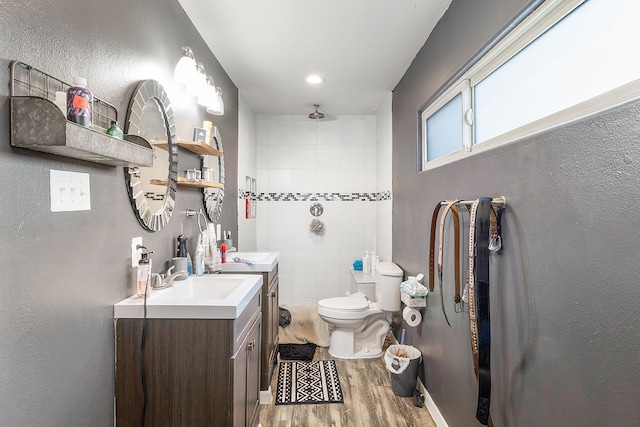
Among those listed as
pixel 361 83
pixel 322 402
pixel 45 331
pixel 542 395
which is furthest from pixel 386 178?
pixel 45 331

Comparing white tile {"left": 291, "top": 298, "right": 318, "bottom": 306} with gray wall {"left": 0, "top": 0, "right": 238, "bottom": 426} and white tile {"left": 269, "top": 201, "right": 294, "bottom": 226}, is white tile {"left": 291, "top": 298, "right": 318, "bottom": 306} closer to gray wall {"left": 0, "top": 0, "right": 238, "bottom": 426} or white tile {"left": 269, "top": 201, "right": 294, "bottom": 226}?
white tile {"left": 269, "top": 201, "right": 294, "bottom": 226}

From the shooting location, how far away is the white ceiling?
2094 millimetres

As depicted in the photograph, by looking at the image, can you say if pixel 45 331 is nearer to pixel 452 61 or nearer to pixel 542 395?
pixel 542 395

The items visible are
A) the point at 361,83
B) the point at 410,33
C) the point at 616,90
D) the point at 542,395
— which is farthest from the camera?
the point at 361,83

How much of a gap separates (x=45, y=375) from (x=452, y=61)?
2.23 metres

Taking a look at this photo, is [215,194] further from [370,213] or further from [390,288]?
[370,213]

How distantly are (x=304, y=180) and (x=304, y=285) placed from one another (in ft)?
4.20

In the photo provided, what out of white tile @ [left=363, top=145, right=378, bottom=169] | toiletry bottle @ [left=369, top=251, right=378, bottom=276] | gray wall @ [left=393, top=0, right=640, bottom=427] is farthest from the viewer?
white tile @ [left=363, top=145, right=378, bottom=169]

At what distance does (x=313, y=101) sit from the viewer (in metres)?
3.93

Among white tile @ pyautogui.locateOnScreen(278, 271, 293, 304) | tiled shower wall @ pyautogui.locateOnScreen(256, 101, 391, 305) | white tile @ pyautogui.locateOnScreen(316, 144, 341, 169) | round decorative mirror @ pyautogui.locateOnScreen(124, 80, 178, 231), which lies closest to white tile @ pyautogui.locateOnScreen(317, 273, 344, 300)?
tiled shower wall @ pyautogui.locateOnScreen(256, 101, 391, 305)

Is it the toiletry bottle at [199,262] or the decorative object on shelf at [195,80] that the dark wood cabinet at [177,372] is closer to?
the toiletry bottle at [199,262]

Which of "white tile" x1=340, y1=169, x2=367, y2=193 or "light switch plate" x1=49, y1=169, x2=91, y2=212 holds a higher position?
"white tile" x1=340, y1=169, x2=367, y2=193

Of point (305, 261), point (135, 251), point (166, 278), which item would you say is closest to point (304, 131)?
point (305, 261)

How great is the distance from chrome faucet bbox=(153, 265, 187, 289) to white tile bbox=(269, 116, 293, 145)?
9.39ft
